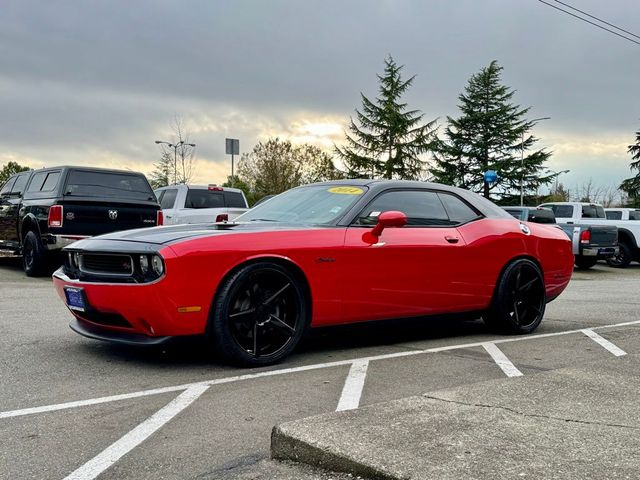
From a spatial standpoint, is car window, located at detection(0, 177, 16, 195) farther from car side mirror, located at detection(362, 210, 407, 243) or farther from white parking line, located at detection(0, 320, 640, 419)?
white parking line, located at detection(0, 320, 640, 419)

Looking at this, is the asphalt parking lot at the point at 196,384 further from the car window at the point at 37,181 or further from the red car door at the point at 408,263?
the car window at the point at 37,181

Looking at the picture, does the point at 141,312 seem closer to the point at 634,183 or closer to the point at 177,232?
the point at 177,232

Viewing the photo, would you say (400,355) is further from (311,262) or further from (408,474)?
(408,474)

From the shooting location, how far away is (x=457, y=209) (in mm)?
6188

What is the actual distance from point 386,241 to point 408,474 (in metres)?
2.90

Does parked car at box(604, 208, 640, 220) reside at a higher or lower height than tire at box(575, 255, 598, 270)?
higher

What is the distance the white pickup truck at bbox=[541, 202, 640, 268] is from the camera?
19969 mm

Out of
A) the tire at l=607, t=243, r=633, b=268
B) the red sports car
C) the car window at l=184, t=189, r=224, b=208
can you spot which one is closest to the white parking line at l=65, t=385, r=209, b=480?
the red sports car

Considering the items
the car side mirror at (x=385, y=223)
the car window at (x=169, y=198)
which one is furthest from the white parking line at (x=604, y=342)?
the car window at (x=169, y=198)

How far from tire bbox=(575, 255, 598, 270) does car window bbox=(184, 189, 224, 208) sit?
10.5m

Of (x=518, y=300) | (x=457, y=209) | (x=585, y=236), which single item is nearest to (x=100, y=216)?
(x=457, y=209)

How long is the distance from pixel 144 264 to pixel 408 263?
7.04 ft

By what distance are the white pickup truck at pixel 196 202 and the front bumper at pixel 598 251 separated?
364 inches

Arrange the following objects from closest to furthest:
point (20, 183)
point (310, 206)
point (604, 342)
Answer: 1. point (310, 206)
2. point (604, 342)
3. point (20, 183)
